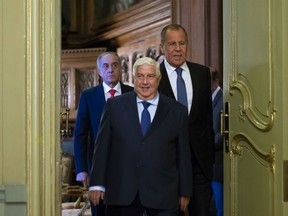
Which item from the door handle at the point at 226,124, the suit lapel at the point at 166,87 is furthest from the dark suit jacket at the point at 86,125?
the door handle at the point at 226,124

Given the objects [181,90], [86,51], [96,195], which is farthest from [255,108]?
[86,51]

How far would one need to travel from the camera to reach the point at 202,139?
348cm

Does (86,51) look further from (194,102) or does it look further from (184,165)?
(184,165)

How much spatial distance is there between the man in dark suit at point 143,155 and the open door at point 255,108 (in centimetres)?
24

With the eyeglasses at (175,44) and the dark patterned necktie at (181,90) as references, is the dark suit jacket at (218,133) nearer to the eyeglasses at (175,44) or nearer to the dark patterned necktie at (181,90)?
the dark patterned necktie at (181,90)

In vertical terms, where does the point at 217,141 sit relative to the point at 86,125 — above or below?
below

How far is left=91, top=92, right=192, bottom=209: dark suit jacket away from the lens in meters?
2.99

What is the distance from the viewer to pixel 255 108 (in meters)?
2.78

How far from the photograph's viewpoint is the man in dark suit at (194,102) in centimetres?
345

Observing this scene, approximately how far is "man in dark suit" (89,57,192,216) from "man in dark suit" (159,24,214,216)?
31 cm

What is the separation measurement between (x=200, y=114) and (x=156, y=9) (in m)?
2.79

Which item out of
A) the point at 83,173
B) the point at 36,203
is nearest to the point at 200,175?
the point at 83,173

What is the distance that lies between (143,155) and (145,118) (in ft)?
0.66

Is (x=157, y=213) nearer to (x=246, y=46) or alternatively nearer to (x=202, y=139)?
(x=202, y=139)
